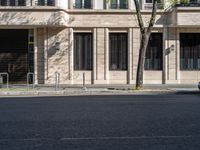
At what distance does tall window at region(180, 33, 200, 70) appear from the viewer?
3588cm

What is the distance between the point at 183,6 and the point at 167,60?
3.81 m

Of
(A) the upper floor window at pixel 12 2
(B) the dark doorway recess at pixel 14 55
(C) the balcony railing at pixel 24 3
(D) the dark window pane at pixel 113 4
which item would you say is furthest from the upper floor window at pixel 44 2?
(D) the dark window pane at pixel 113 4

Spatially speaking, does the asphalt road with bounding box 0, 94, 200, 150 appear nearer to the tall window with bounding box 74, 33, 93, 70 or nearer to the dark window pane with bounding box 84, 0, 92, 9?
the tall window with bounding box 74, 33, 93, 70

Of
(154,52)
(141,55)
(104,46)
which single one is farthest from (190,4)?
(141,55)

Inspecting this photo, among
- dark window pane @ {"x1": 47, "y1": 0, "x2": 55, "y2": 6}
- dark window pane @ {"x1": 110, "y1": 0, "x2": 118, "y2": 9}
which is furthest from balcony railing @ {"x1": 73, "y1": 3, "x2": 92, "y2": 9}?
dark window pane @ {"x1": 47, "y1": 0, "x2": 55, "y2": 6}

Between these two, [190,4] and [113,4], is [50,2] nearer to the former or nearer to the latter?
[113,4]

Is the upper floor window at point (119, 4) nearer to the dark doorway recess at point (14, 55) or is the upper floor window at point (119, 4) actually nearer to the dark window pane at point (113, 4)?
the dark window pane at point (113, 4)

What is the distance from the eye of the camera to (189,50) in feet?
118

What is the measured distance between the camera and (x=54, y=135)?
10.4 meters

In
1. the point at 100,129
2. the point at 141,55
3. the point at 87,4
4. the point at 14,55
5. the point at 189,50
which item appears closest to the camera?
the point at 100,129

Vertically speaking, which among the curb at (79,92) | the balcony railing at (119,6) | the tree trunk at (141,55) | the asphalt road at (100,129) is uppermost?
the balcony railing at (119,6)

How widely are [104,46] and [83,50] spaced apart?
152cm

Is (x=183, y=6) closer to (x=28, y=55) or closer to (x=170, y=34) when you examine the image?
(x=170, y=34)

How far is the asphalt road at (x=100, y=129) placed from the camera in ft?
30.5
